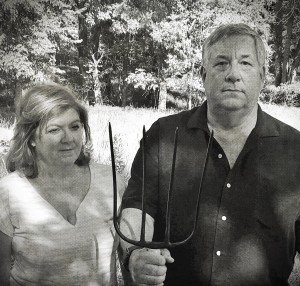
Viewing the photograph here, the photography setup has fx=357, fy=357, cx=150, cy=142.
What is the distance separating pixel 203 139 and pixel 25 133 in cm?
72

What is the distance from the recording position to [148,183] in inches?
58.3

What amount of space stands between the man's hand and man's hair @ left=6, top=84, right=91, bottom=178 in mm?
565

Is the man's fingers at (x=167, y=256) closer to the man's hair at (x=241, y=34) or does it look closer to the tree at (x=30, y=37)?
the man's hair at (x=241, y=34)

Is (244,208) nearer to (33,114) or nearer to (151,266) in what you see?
(151,266)

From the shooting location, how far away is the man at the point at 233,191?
138cm

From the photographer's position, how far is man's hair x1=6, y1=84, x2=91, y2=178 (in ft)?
4.63

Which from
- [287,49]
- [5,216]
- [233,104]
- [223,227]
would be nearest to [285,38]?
[287,49]

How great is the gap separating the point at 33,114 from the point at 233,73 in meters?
0.79

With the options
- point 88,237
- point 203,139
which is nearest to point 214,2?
point 203,139

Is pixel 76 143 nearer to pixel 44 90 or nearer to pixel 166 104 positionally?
pixel 44 90

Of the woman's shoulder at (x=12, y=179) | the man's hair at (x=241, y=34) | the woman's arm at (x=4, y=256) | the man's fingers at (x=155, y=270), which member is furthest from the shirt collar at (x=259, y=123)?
the woman's arm at (x=4, y=256)

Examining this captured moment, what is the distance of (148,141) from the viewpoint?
61.2 inches

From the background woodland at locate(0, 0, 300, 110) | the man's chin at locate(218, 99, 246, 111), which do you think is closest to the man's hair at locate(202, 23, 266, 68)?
the man's chin at locate(218, 99, 246, 111)

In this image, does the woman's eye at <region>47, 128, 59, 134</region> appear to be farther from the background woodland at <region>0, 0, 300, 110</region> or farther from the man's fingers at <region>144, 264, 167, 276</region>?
the man's fingers at <region>144, 264, 167, 276</region>
